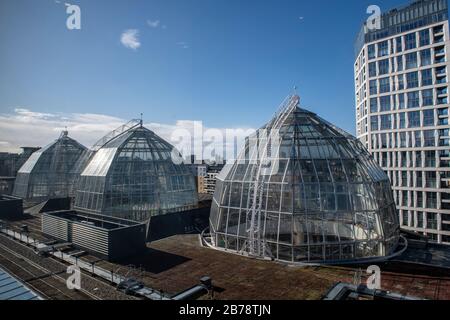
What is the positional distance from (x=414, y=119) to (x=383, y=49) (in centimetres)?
1576

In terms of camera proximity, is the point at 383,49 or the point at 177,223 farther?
the point at 383,49

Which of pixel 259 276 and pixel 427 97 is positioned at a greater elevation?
pixel 427 97

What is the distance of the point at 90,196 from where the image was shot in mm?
42500

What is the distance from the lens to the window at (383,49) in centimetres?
5716

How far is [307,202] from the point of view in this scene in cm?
2616

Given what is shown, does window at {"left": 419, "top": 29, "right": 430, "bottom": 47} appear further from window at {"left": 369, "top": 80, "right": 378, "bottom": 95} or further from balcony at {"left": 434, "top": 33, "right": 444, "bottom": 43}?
window at {"left": 369, "top": 80, "right": 378, "bottom": 95}

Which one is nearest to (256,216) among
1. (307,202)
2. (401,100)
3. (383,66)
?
(307,202)

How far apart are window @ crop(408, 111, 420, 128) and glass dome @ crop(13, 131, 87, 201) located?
70.7 meters

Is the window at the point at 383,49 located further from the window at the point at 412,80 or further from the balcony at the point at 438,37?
the balcony at the point at 438,37

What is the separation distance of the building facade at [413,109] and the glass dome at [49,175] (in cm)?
6762

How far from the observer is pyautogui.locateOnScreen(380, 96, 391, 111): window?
5666cm

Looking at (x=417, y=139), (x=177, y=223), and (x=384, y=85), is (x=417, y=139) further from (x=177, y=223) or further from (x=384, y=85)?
(x=177, y=223)

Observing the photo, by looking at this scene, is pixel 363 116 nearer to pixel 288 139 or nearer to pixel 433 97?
pixel 433 97

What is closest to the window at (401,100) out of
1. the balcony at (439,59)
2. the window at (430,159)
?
the balcony at (439,59)
